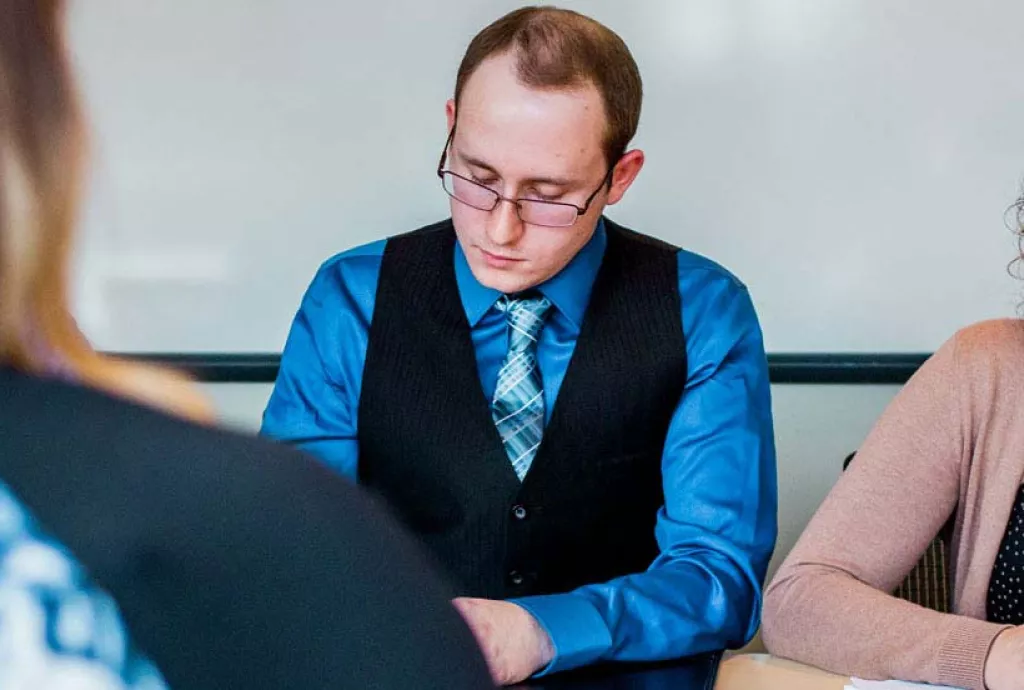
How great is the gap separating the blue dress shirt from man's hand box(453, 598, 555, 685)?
0.59 feet

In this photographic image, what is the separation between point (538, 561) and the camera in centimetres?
176

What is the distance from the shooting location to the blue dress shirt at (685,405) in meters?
1.66

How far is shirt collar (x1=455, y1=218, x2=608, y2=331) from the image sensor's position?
180 centimetres

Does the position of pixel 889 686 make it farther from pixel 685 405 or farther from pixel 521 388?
pixel 521 388

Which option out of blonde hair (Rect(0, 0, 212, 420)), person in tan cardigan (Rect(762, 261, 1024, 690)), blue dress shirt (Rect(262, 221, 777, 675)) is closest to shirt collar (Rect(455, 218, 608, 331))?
blue dress shirt (Rect(262, 221, 777, 675))

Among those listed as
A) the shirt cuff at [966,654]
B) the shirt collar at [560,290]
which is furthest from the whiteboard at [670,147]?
the shirt cuff at [966,654]

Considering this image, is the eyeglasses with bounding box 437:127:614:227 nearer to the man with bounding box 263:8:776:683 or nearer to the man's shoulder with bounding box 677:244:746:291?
the man with bounding box 263:8:776:683

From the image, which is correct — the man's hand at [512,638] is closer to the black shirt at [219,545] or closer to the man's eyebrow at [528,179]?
the man's eyebrow at [528,179]

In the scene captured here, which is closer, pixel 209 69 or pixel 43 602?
pixel 43 602

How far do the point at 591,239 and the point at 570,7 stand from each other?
682 millimetres

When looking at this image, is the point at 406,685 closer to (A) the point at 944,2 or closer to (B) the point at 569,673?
(B) the point at 569,673

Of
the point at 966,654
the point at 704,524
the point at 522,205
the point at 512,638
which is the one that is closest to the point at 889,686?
the point at 966,654

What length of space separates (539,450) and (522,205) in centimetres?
31

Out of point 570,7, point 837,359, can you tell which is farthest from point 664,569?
point 570,7
